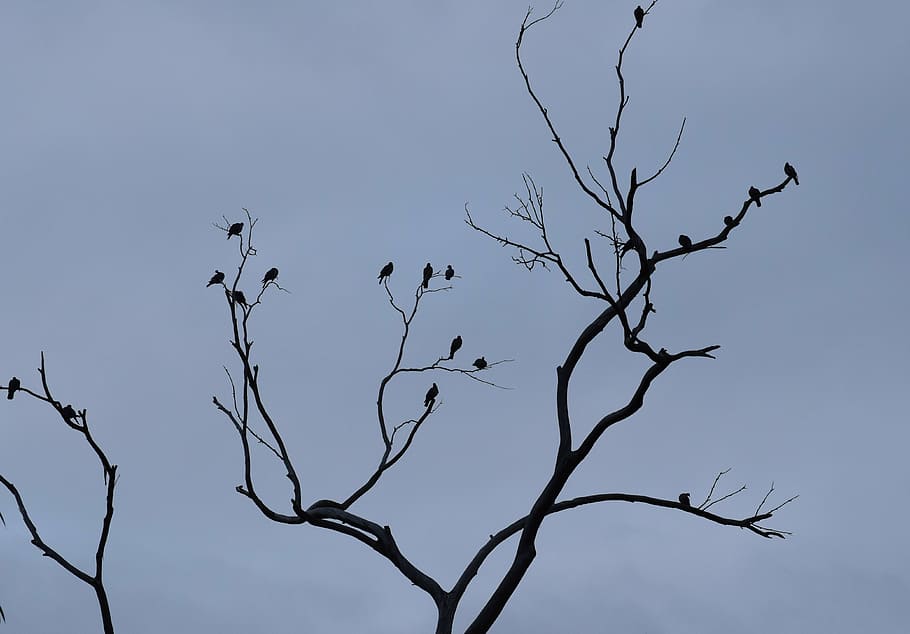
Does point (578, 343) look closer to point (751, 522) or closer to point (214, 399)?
point (751, 522)

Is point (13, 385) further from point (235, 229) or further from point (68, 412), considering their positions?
point (235, 229)

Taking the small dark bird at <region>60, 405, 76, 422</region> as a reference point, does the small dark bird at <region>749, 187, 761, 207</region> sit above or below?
above

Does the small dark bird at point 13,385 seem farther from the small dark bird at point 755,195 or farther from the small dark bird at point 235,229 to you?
the small dark bird at point 755,195

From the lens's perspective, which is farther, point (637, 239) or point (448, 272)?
point (448, 272)

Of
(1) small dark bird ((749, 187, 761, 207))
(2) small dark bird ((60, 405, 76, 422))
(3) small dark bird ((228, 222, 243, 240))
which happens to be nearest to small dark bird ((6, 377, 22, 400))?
(2) small dark bird ((60, 405, 76, 422))

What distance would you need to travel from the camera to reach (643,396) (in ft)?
26.0

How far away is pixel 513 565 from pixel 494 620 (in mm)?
466

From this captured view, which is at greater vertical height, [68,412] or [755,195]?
[755,195]

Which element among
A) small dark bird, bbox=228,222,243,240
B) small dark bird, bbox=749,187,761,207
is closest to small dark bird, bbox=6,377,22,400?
small dark bird, bbox=228,222,243,240

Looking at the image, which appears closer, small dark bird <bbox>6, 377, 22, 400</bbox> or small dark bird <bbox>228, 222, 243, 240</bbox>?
small dark bird <bbox>6, 377, 22, 400</bbox>

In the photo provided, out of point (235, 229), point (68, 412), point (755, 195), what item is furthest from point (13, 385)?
point (755, 195)

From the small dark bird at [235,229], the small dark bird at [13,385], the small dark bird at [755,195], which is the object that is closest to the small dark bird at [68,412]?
the small dark bird at [13,385]

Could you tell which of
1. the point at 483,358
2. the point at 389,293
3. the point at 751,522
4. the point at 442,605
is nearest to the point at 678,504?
the point at 751,522

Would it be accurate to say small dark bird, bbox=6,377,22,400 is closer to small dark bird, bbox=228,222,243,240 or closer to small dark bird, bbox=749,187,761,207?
small dark bird, bbox=228,222,243,240
